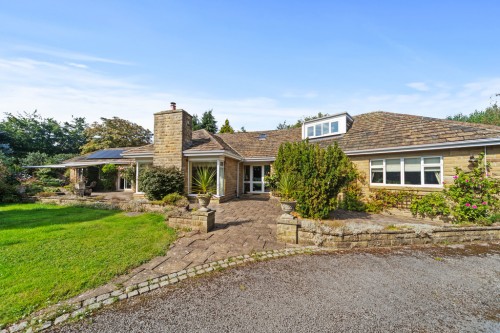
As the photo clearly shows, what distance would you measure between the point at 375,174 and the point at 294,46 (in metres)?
7.92

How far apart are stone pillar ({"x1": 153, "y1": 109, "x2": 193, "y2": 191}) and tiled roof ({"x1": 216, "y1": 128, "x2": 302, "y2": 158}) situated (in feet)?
16.9

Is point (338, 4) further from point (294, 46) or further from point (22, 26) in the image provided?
point (22, 26)

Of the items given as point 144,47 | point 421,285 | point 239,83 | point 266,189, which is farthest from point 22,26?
point 266,189

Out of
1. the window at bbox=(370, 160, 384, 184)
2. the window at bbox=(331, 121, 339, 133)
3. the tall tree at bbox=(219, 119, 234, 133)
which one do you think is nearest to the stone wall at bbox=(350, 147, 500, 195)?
the window at bbox=(370, 160, 384, 184)

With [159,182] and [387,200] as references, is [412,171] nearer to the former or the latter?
[387,200]

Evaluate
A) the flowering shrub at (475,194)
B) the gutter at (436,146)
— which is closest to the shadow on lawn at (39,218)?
the gutter at (436,146)

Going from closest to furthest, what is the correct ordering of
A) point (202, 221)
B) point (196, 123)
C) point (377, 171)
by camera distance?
1. point (202, 221)
2. point (377, 171)
3. point (196, 123)

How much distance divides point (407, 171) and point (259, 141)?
1146cm

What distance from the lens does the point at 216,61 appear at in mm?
10297

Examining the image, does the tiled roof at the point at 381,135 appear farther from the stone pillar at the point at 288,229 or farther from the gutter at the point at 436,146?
the stone pillar at the point at 288,229

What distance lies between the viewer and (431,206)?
870cm

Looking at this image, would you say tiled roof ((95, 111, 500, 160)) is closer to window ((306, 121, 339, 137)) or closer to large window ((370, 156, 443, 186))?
window ((306, 121, 339, 137))

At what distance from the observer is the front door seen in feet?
53.5


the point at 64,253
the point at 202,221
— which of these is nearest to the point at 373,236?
the point at 202,221
